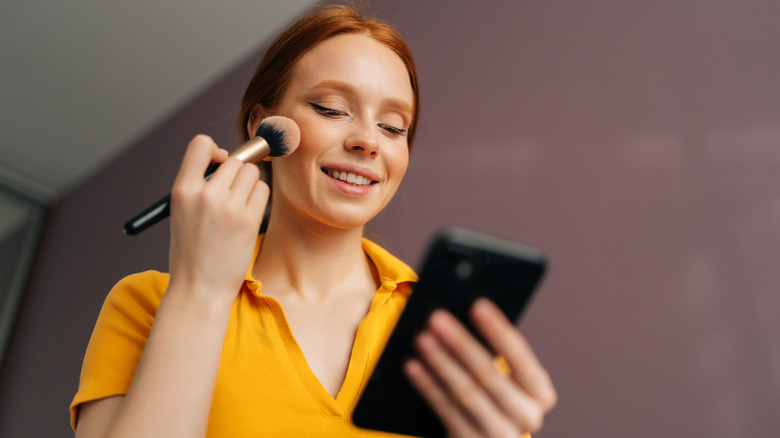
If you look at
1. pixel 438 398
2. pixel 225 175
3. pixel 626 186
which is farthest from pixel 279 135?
pixel 626 186

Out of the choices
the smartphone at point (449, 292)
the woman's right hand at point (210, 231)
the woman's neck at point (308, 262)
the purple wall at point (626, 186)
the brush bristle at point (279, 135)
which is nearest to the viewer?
the smartphone at point (449, 292)

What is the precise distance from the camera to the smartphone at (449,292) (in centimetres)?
41

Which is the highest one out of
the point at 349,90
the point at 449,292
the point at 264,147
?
the point at 349,90

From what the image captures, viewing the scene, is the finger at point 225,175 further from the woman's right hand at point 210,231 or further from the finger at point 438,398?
the finger at point 438,398

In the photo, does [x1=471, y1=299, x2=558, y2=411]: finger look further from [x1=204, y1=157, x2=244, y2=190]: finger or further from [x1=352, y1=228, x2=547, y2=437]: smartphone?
[x1=204, y1=157, x2=244, y2=190]: finger

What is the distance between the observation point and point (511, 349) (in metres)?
0.41

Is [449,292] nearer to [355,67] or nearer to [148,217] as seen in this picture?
[148,217]

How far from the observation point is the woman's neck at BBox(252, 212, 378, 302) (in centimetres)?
77

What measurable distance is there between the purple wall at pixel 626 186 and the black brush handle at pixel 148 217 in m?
0.76

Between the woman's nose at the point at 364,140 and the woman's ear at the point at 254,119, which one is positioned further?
the woman's ear at the point at 254,119

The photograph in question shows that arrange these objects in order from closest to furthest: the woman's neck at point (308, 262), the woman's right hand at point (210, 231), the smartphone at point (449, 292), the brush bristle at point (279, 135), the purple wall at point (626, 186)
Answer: the smartphone at point (449, 292) < the woman's right hand at point (210, 231) < the brush bristle at point (279, 135) < the woman's neck at point (308, 262) < the purple wall at point (626, 186)

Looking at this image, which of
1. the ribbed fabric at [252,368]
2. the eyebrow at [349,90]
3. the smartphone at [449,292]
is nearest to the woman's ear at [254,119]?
the eyebrow at [349,90]

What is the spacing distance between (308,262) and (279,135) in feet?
0.63

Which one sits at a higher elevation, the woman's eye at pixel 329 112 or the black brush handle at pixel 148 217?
the woman's eye at pixel 329 112
